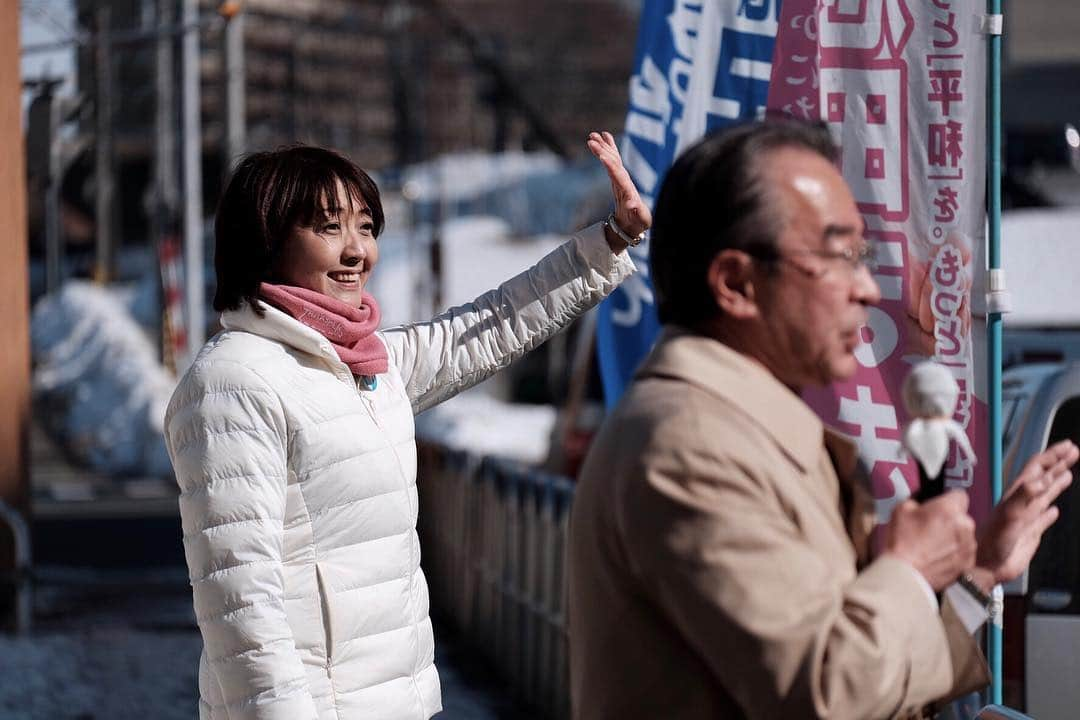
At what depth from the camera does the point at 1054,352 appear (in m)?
6.78

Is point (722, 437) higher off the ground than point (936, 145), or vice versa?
point (936, 145)

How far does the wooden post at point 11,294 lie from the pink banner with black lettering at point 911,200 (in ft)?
20.4

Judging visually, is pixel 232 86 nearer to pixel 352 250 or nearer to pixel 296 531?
pixel 352 250

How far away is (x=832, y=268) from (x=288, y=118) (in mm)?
32689

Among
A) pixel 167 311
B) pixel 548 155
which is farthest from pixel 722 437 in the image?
pixel 548 155

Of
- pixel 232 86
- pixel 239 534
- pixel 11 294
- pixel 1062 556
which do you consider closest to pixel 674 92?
pixel 1062 556

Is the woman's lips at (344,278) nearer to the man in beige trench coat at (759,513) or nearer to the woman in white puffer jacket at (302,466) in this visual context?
the woman in white puffer jacket at (302,466)

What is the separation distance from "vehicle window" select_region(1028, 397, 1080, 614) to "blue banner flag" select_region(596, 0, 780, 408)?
1.14m

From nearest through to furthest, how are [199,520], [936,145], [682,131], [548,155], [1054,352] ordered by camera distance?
[199,520], [936,145], [682,131], [1054,352], [548,155]

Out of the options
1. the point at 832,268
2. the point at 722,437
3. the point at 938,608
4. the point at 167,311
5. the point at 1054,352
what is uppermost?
the point at 832,268

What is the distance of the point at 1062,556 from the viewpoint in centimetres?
454

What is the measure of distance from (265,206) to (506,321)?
1.87 ft

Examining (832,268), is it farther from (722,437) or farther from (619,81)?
(619,81)

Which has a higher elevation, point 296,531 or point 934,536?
point 934,536
